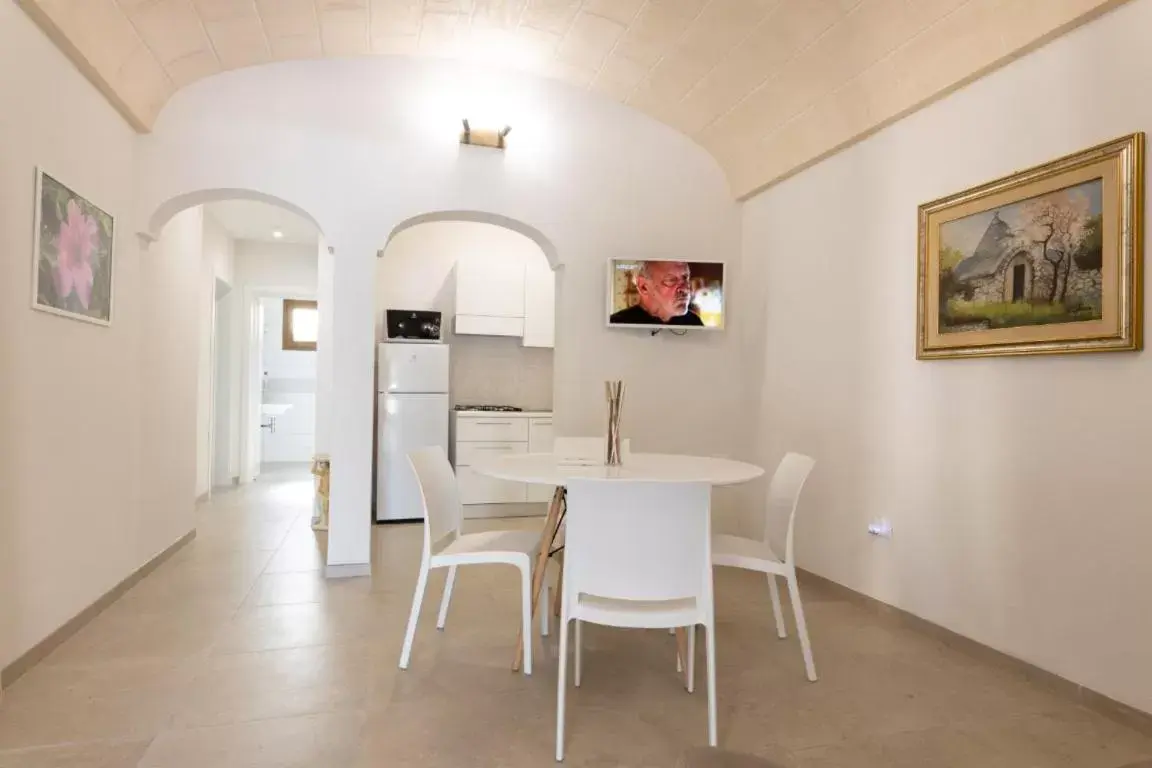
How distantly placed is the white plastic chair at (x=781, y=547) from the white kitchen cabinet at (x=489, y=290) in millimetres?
3564

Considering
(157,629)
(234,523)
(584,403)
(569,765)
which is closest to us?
(569,765)

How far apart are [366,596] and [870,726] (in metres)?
2.36

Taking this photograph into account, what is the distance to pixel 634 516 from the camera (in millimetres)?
1893

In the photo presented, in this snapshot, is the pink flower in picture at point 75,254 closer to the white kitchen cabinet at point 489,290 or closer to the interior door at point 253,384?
the white kitchen cabinet at point 489,290

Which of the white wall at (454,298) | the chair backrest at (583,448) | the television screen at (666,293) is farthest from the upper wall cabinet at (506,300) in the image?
the chair backrest at (583,448)

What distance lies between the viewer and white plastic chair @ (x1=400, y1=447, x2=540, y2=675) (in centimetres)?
247

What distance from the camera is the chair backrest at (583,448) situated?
2.99 m

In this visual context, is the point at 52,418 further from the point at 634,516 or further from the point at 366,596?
the point at 634,516

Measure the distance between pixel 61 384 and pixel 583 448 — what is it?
2.16 meters

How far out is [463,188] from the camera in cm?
397

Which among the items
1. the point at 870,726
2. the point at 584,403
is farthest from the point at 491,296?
the point at 870,726

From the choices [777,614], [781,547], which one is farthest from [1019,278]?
[777,614]

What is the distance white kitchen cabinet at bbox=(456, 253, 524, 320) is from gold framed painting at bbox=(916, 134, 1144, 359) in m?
3.57

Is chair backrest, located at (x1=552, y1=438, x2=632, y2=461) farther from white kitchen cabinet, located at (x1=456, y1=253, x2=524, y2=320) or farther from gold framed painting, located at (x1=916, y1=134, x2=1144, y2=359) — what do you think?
white kitchen cabinet, located at (x1=456, y1=253, x2=524, y2=320)
